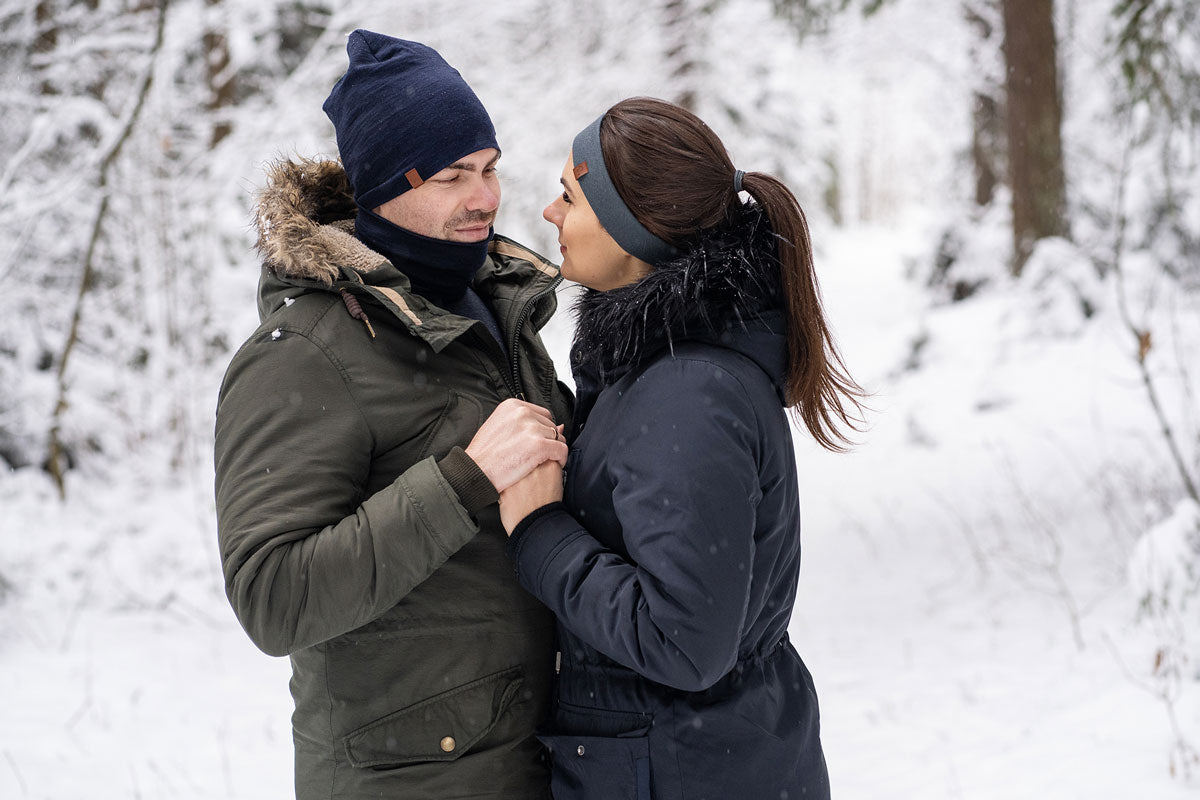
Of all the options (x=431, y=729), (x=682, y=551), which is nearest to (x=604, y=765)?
(x=431, y=729)

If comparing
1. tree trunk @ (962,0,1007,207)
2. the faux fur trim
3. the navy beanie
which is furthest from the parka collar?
tree trunk @ (962,0,1007,207)

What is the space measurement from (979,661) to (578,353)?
4653mm

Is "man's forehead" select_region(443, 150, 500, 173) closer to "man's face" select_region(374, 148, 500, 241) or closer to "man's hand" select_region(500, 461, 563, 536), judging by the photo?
"man's face" select_region(374, 148, 500, 241)

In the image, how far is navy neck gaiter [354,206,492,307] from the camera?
2311 millimetres

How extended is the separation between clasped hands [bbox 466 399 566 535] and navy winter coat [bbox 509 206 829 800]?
3 cm

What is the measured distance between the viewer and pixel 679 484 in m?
1.73

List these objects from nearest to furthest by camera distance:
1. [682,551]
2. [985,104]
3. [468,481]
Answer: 1. [682,551]
2. [468,481]
3. [985,104]

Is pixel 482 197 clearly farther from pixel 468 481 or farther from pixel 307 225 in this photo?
pixel 468 481

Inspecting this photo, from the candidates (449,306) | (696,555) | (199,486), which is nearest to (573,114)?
(199,486)

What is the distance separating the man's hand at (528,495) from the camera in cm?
192

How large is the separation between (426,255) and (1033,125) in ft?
27.1

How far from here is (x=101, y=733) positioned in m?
5.04

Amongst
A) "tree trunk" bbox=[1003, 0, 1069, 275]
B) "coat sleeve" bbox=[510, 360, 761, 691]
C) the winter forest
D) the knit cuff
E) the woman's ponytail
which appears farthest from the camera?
"tree trunk" bbox=[1003, 0, 1069, 275]

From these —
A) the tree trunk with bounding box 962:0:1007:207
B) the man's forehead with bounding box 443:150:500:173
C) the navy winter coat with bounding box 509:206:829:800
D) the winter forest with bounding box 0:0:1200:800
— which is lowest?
the tree trunk with bounding box 962:0:1007:207
